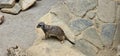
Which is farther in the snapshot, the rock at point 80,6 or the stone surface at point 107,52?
the rock at point 80,6

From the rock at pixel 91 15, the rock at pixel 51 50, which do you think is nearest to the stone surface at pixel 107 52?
the rock at pixel 51 50

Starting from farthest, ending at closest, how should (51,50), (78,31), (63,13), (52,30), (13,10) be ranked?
1. (13,10)
2. (63,13)
3. (78,31)
4. (52,30)
5. (51,50)

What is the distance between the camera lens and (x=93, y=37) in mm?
4656

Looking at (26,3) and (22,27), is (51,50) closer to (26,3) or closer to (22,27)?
(22,27)

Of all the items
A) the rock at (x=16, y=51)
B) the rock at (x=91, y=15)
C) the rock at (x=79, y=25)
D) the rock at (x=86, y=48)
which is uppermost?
the rock at (x=91, y=15)

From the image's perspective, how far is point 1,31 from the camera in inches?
201

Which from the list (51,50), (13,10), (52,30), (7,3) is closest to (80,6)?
(52,30)

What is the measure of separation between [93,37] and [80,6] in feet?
2.00

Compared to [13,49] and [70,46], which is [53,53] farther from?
[13,49]

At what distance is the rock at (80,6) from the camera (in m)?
4.89

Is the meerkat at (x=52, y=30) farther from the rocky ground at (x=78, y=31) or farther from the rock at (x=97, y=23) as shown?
the rock at (x=97, y=23)

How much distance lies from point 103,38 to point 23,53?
1.25 meters

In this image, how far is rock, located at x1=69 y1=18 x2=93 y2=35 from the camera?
4.76 meters

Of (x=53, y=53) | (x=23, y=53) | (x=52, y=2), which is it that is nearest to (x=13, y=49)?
(x=23, y=53)
